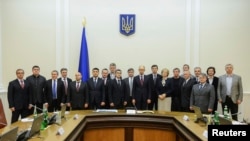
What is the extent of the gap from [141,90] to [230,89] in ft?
5.22

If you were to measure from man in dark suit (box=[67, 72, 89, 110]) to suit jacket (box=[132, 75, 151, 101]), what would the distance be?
0.92 m

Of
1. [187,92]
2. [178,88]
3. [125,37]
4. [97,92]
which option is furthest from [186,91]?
[125,37]

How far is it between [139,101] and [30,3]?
335 centimetres

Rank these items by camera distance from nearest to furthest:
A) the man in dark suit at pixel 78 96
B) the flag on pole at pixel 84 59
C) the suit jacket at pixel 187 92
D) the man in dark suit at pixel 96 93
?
the suit jacket at pixel 187 92
the man in dark suit at pixel 78 96
the man in dark suit at pixel 96 93
the flag on pole at pixel 84 59

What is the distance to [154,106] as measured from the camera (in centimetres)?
589

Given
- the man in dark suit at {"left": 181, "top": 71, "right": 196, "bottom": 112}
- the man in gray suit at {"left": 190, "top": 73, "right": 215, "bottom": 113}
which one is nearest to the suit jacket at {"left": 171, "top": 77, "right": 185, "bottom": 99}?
the man in dark suit at {"left": 181, "top": 71, "right": 196, "bottom": 112}

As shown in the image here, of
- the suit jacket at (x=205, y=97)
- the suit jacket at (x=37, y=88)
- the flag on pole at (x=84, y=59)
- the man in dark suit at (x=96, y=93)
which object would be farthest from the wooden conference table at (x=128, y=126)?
the flag on pole at (x=84, y=59)

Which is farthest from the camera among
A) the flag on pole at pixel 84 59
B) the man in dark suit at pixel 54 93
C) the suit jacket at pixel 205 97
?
the flag on pole at pixel 84 59

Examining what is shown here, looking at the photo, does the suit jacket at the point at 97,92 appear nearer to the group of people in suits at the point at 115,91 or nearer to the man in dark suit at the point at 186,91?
the group of people in suits at the point at 115,91

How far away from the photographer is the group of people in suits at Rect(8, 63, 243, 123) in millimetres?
5246

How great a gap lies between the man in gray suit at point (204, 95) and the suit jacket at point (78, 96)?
1.89 meters

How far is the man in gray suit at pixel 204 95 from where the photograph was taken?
4.74 m

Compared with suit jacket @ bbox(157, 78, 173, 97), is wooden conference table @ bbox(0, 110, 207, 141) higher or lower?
lower

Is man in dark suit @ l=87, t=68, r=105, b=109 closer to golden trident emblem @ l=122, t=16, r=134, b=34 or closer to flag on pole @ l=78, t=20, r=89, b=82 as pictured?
flag on pole @ l=78, t=20, r=89, b=82
